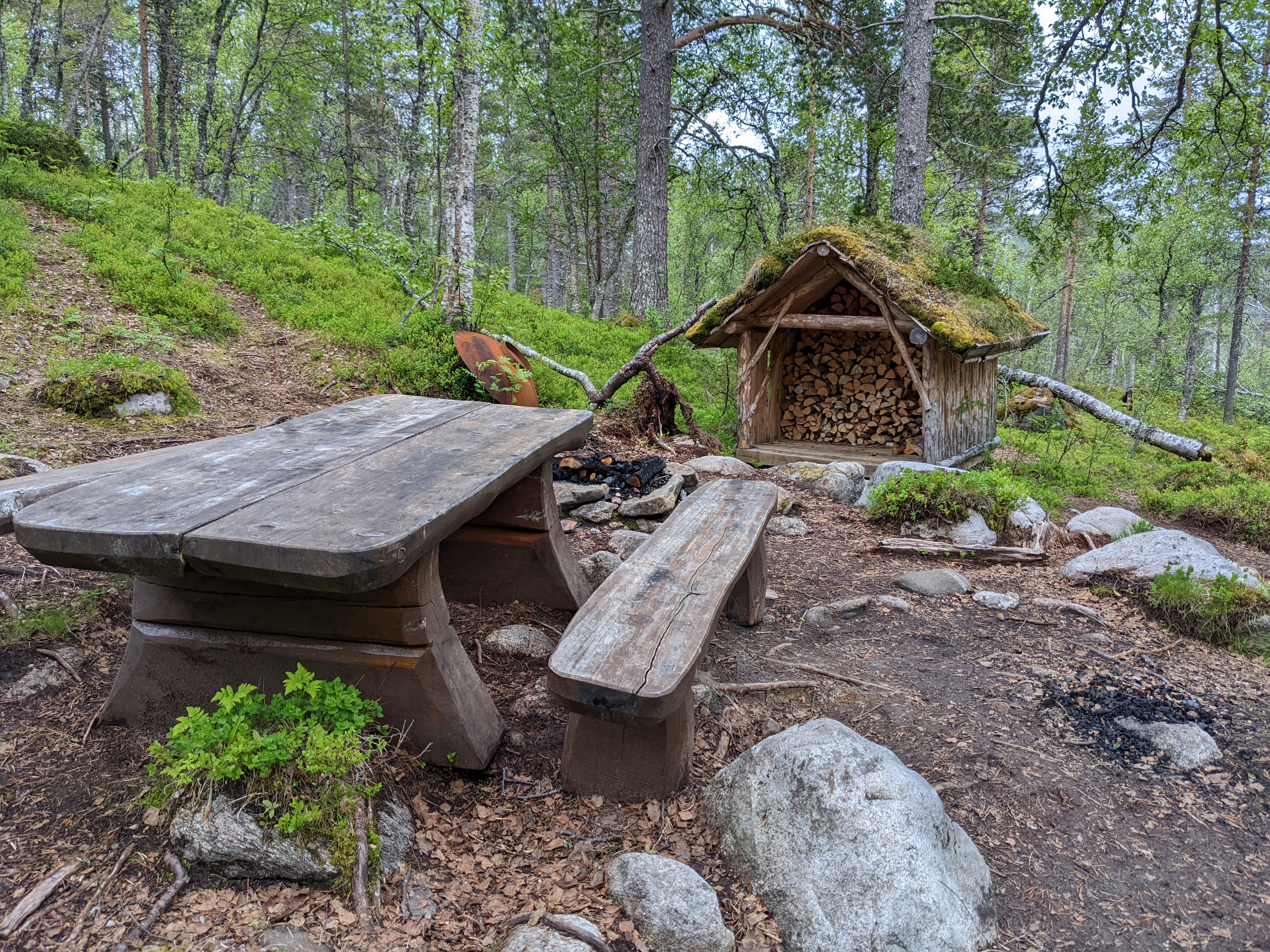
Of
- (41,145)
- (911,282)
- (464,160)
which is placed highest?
(41,145)

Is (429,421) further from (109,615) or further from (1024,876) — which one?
(1024,876)

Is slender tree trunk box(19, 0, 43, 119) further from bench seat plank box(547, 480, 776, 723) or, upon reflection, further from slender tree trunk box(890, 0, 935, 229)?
bench seat plank box(547, 480, 776, 723)

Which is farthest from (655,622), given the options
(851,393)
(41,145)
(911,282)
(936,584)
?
(41,145)

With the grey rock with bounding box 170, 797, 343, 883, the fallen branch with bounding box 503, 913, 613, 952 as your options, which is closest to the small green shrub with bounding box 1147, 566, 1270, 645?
the fallen branch with bounding box 503, 913, 613, 952

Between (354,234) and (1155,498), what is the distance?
11195 mm

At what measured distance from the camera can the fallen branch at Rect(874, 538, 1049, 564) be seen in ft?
16.6

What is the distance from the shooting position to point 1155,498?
317 inches

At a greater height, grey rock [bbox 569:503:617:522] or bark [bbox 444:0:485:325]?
bark [bbox 444:0:485:325]

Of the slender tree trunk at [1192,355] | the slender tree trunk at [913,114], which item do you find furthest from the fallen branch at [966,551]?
the slender tree trunk at [1192,355]

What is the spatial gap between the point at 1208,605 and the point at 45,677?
552 centimetres

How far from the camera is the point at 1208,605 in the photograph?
3.89 meters

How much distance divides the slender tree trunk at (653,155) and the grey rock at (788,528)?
7993 millimetres

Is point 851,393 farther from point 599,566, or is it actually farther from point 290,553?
point 290,553

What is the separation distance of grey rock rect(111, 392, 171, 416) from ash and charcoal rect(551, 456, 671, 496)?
10.8 ft
